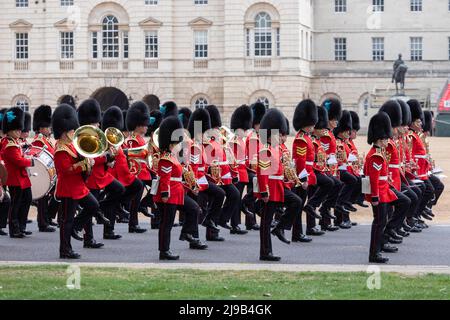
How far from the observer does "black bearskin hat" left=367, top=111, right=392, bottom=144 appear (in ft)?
50.6

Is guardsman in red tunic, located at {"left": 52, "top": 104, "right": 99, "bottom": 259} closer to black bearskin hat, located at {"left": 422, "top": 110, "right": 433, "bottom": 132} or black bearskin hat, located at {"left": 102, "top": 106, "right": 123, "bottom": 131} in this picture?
black bearskin hat, located at {"left": 102, "top": 106, "right": 123, "bottom": 131}

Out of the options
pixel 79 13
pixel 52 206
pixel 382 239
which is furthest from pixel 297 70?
pixel 382 239

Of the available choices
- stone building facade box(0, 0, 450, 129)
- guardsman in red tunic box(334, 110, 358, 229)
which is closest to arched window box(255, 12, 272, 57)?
stone building facade box(0, 0, 450, 129)

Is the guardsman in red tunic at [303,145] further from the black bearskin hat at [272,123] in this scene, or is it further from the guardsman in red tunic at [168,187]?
the guardsman in red tunic at [168,187]

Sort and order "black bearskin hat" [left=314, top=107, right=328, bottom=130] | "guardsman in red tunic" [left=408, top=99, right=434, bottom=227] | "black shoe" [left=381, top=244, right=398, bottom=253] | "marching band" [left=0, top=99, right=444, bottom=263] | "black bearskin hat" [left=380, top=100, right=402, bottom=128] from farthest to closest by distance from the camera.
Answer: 1. "black bearskin hat" [left=314, top=107, right=328, bottom=130]
2. "guardsman in red tunic" [left=408, top=99, right=434, bottom=227]
3. "black bearskin hat" [left=380, top=100, right=402, bottom=128]
4. "black shoe" [left=381, top=244, right=398, bottom=253]
5. "marching band" [left=0, top=99, right=444, bottom=263]

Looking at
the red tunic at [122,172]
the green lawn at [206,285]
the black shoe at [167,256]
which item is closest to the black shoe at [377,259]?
the green lawn at [206,285]

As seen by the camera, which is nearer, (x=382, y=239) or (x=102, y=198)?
(x=382, y=239)

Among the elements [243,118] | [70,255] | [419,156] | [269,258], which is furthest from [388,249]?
[243,118]

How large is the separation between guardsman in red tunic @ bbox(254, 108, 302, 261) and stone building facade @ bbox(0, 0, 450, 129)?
1763 inches

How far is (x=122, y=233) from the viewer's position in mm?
18469

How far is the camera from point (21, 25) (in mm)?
62656

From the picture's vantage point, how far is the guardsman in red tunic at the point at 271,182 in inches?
597

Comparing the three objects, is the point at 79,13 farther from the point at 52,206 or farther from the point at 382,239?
the point at 382,239
